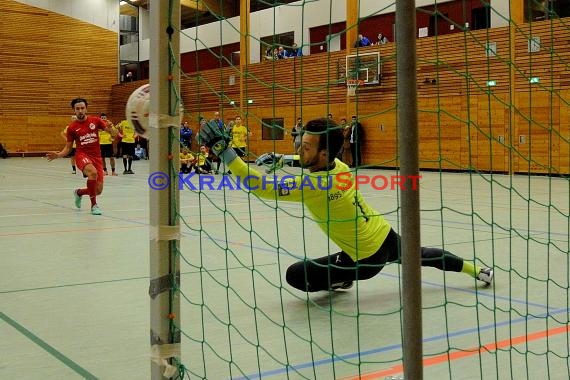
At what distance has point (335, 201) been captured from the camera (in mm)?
4273

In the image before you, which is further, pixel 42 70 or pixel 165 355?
pixel 42 70

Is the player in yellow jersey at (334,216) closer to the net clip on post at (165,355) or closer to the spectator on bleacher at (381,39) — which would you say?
the net clip on post at (165,355)

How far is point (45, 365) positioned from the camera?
3129 millimetres

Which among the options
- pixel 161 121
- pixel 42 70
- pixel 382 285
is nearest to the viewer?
pixel 161 121

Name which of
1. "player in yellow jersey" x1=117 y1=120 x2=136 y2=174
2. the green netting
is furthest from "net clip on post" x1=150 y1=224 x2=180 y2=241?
"player in yellow jersey" x1=117 y1=120 x2=136 y2=174

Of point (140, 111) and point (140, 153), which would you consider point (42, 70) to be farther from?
point (140, 111)

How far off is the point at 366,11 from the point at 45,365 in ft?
72.3

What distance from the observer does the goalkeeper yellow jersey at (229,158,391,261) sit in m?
4.02

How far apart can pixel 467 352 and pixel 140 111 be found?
80.6 inches

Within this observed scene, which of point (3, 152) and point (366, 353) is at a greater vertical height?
point (3, 152)

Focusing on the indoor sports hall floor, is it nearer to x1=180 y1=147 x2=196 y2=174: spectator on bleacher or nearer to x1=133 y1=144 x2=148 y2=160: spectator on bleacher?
x1=180 y1=147 x2=196 y2=174: spectator on bleacher

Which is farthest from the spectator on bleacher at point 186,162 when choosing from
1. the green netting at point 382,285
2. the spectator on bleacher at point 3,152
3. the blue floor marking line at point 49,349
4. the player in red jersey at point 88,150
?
the spectator on bleacher at point 3,152

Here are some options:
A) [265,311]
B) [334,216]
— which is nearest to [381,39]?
[334,216]

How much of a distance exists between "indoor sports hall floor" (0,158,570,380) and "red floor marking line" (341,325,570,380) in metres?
0.01
